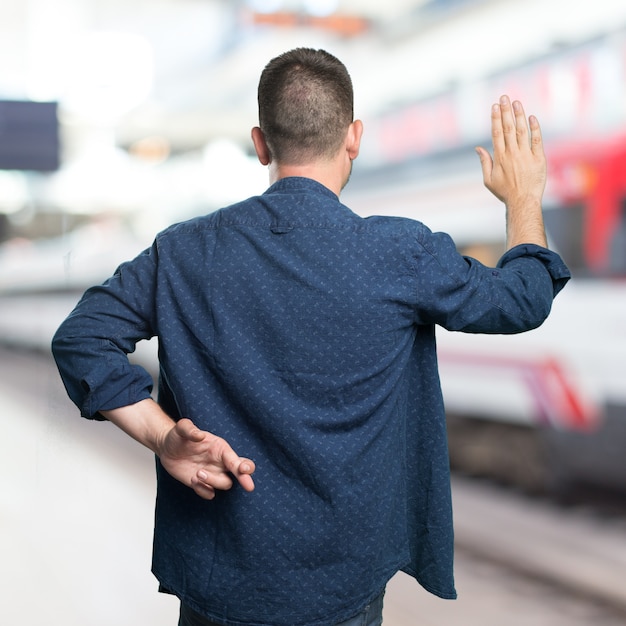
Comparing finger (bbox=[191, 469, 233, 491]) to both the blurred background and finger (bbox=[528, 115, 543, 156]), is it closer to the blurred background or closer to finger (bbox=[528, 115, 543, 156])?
finger (bbox=[528, 115, 543, 156])

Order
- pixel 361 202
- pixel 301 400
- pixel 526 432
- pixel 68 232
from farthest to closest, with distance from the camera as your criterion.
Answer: pixel 361 202 < pixel 526 432 < pixel 68 232 < pixel 301 400

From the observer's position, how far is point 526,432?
11.2 ft

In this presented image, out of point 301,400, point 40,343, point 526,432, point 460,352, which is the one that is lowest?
point 526,432

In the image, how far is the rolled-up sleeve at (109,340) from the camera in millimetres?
943

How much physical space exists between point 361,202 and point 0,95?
209 centimetres

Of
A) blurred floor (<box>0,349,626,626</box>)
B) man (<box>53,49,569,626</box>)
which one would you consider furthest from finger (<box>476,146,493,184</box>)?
blurred floor (<box>0,349,626,626</box>)

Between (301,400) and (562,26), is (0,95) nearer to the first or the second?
(301,400)

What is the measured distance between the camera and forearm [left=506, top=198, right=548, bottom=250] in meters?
1.04

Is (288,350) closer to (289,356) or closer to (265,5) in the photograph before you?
(289,356)

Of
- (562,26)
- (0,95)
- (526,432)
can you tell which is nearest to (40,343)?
(0,95)

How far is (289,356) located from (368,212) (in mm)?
3081

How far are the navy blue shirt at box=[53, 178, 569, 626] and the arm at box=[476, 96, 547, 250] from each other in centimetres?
10

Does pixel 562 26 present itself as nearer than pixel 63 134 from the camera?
No

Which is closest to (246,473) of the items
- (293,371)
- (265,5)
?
(293,371)
